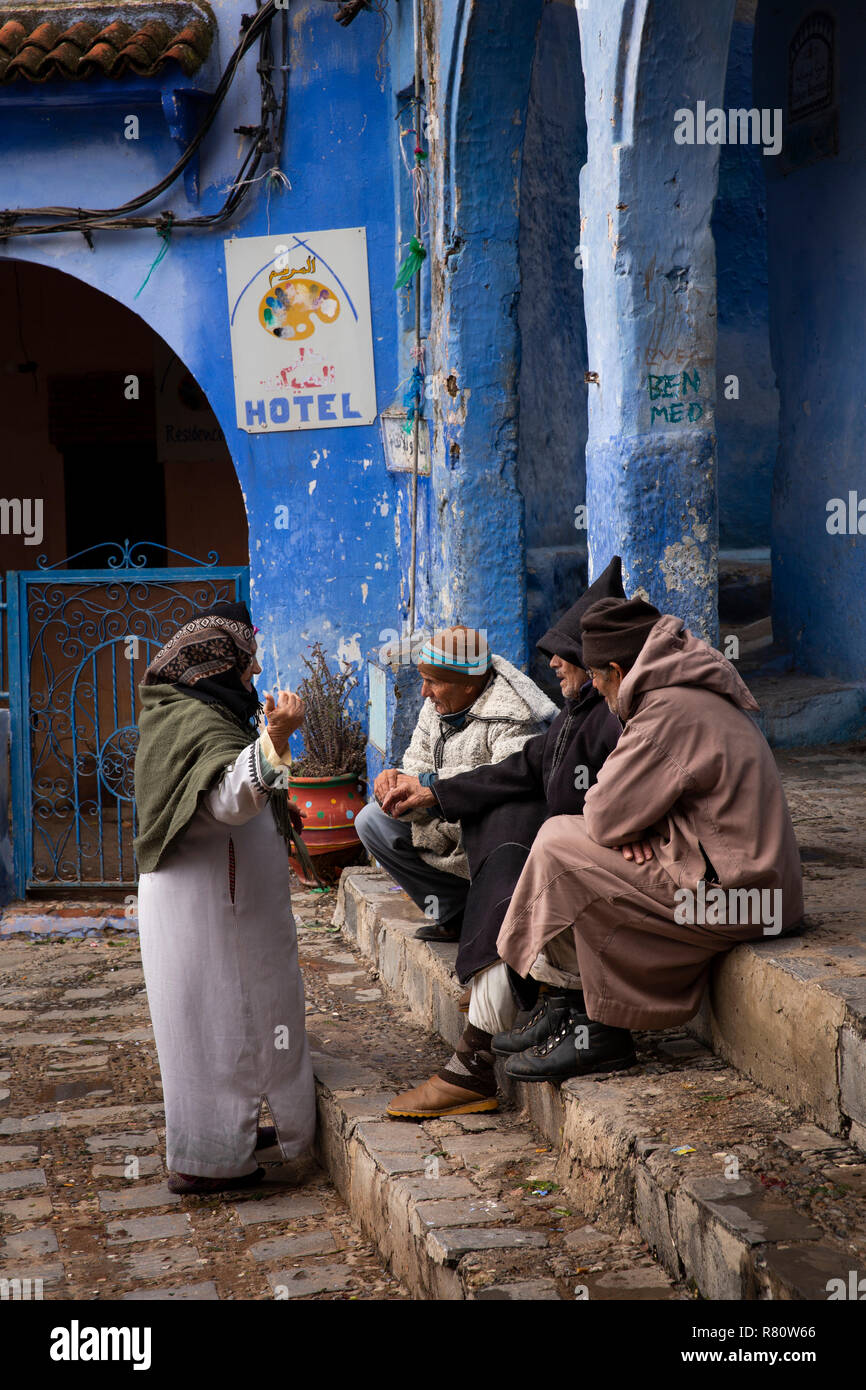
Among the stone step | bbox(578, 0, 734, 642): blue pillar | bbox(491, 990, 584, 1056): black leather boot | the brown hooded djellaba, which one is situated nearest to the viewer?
the stone step

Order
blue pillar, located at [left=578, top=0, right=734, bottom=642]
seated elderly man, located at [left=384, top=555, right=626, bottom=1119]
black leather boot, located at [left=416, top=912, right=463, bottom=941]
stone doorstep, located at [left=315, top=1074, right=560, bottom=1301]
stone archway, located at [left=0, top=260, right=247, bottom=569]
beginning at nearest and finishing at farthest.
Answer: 1. stone doorstep, located at [left=315, top=1074, right=560, bottom=1301]
2. seated elderly man, located at [left=384, top=555, right=626, bottom=1119]
3. blue pillar, located at [left=578, top=0, right=734, bottom=642]
4. black leather boot, located at [left=416, top=912, right=463, bottom=941]
5. stone archway, located at [left=0, top=260, right=247, bottom=569]

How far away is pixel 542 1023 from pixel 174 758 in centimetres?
123

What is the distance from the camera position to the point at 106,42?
24.7 feet

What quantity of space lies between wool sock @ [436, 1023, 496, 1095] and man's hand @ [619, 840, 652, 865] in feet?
2.73

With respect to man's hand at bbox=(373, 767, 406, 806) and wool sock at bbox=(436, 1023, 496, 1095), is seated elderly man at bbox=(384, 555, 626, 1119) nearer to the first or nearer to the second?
wool sock at bbox=(436, 1023, 496, 1095)

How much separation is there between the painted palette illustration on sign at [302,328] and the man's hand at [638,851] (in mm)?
4629

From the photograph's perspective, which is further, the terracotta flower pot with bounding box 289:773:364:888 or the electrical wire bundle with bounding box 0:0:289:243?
the electrical wire bundle with bounding box 0:0:289:243

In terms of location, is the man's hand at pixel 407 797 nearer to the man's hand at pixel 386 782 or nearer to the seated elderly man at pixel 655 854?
the man's hand at pixel 386 782

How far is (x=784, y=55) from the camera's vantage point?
22.5ft

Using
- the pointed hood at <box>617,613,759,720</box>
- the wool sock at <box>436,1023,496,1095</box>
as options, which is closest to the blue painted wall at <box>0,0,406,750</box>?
the wool sock at <box>436,1023,496,1095</box>

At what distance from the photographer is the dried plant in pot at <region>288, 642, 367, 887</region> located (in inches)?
274
